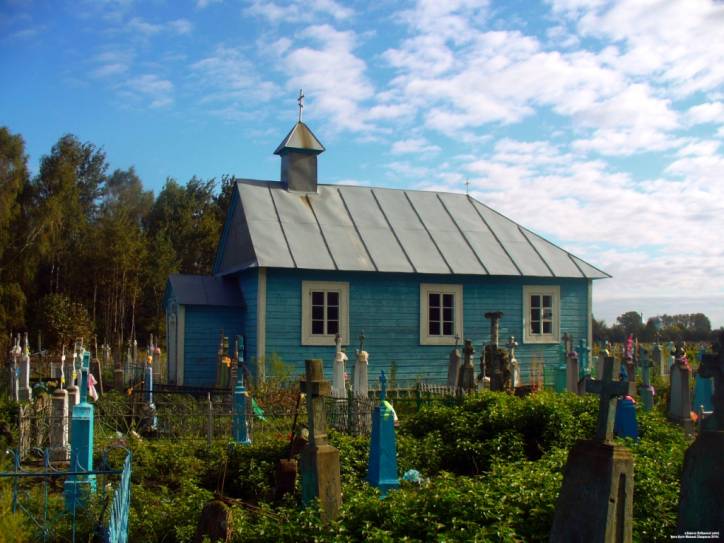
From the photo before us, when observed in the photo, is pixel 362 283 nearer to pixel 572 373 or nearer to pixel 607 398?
pixel 572 373

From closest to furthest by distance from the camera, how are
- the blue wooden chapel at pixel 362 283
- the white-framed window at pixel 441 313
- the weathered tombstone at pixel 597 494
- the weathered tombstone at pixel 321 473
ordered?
1. the weathered tombstone at pixel 597 494
2. the weathered tombstone at pixel 321 473
3. the blue wooden chapel at pixel 362 283
4. the white-framed window at pixel 441 313

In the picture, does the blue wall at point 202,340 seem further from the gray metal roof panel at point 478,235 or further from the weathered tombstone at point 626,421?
the weathered tombstone at point 626,421

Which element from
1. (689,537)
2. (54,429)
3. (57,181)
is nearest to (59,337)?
(57,181)

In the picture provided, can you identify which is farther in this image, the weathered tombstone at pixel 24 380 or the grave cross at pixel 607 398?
the weathered tombstone at pixel 24 380

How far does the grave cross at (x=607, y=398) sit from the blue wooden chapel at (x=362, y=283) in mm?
11962

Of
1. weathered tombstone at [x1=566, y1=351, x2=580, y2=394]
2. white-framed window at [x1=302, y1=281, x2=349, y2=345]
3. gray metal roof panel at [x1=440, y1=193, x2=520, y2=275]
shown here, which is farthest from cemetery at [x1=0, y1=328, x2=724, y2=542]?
gray metal roof panel at [x1=440, y1=193, x2=520, y2=275]

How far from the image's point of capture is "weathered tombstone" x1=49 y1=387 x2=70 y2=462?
928 cm

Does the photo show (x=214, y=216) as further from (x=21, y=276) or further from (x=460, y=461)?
(x=460, y=461)

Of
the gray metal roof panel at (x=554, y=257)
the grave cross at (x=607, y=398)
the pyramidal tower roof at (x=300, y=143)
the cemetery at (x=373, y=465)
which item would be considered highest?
the pyramidal tower roof at (x=300, y=143)

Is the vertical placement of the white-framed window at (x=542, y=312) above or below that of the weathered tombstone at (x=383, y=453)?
above

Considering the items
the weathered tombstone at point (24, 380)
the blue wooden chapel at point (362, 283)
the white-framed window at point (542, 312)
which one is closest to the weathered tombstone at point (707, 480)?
the blue wooden chapel at point (362, 283)

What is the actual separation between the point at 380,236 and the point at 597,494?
14944mm

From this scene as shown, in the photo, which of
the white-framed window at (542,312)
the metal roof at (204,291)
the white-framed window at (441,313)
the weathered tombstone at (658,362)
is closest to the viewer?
the metal roof at (204,291)

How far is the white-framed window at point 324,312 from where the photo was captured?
55.9ft
